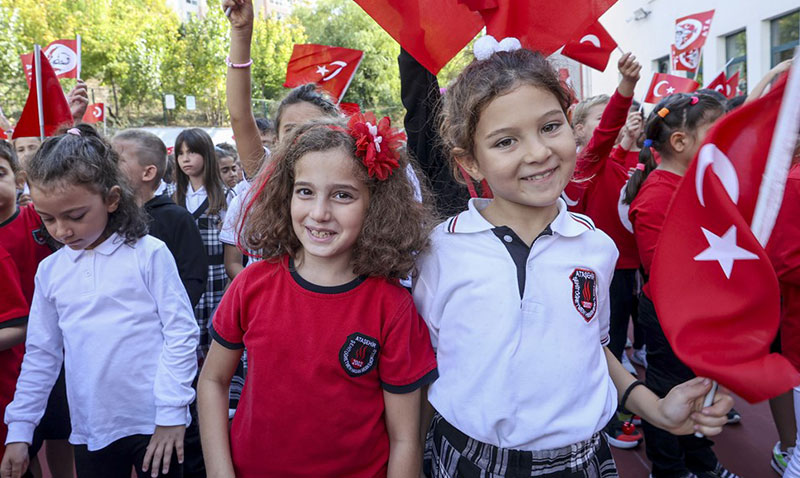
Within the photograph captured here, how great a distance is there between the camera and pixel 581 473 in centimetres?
149

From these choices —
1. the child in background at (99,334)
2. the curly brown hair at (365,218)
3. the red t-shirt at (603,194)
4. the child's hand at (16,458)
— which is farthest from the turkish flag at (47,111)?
the red t-shirt at (603,194)

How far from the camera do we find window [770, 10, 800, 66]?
9.26 meters

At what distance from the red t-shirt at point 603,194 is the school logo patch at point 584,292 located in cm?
188

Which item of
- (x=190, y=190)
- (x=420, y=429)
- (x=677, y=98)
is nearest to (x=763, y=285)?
(x=420, y=429)

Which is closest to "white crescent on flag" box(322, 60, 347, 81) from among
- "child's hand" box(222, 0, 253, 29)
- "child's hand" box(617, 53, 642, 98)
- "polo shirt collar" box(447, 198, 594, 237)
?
"child's hand" box(617, 53, 642, 98)

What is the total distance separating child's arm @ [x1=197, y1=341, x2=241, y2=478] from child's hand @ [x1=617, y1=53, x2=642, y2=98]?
238 centimetres

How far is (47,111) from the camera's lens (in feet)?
10.8

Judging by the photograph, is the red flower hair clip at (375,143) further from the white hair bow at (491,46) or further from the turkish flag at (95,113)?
the turkish flag at (95,113)

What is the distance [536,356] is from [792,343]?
1450mm

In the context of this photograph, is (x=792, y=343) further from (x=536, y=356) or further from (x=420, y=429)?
(x=420, y=429)

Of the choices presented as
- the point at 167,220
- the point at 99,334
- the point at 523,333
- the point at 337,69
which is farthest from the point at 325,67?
the point at 523,333

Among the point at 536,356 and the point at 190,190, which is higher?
the point at 190,190

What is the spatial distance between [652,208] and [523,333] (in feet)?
4.84

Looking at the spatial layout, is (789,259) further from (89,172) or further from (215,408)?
(89,172)
